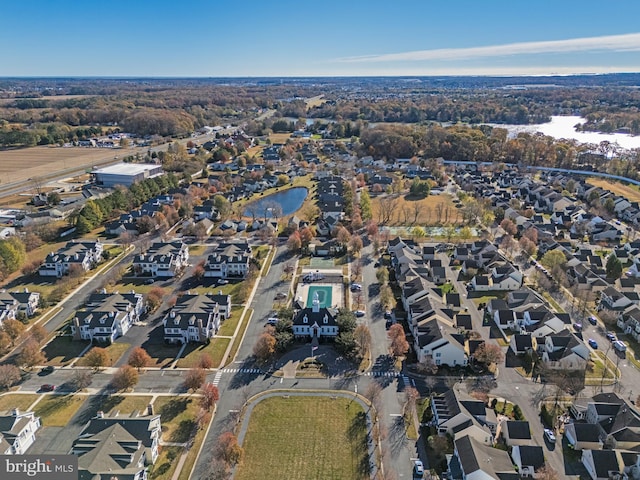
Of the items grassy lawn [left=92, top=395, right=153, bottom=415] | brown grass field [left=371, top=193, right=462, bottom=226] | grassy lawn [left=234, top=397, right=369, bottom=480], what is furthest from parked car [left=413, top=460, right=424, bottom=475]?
brown grass field [left=371, top=193, right=462, bottom=226]

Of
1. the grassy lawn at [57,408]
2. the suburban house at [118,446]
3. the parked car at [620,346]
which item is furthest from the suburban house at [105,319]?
the parked car at [620,346]

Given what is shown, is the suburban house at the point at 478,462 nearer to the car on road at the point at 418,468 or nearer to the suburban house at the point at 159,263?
the car on road at the point at 418,468

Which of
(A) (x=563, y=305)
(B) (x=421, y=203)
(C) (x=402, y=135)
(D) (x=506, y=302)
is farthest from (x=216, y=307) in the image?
(C) (x=402, y=135)

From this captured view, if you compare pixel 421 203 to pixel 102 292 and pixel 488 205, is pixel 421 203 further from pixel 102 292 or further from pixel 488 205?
pixel 102 292

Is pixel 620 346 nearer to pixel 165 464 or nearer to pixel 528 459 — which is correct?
pixel 528 459

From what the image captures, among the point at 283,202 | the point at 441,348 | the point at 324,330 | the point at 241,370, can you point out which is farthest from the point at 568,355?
the point at 283,202

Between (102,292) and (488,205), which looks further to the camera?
(488,205)
